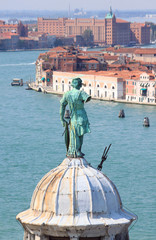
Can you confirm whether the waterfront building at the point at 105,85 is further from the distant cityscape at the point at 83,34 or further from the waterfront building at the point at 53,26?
the waterfront building at the point at 53,26

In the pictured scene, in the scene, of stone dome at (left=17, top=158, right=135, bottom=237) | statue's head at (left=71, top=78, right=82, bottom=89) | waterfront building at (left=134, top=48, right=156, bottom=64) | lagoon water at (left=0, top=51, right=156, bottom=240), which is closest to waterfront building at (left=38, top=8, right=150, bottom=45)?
waterfront building at (left=134, top=48, right=156, bottom=64)

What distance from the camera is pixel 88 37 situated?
128625 millimetres

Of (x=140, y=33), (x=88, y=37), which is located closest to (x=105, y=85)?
(x=88, y=37)

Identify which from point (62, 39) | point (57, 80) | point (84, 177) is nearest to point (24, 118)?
point (57, 80)

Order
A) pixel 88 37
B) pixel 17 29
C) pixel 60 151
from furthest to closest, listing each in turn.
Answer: pixel 17 29 → pixel 88 37 → pixel 60 151

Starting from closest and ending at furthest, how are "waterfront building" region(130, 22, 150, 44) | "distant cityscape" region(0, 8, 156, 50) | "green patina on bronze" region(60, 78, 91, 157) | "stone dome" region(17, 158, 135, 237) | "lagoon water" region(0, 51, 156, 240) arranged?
1. "stone dome" region(17, 158, 135, 237)
2. "green patina on bronze" region(60, 78, 91, 157)
3. "lagoon water" region(0, 51, 156, 240)
4. "distant cityscape" region(0, 8, 156, 50)
5. "waterfront building" region(130, 22, 150, 44)

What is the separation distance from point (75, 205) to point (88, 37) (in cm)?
12673

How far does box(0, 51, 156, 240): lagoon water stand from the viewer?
52.2 ft

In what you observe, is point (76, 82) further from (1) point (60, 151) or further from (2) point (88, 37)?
(2) point (88, 37)

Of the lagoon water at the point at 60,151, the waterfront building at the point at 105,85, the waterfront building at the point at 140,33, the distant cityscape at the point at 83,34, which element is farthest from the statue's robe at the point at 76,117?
the waterfront building at the point at 140,33

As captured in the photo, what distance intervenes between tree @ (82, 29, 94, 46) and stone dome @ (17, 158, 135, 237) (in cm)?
12458

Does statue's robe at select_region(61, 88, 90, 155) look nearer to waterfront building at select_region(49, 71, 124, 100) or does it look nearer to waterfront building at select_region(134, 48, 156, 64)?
waterfront building at select_region(49, 71, 124, 100)

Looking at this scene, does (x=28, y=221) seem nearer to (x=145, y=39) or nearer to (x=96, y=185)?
Result: (x=96, y=185)

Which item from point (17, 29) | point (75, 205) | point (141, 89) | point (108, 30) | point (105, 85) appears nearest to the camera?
point (75, 205)
